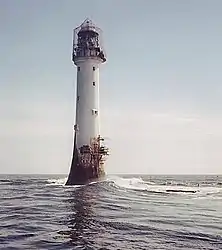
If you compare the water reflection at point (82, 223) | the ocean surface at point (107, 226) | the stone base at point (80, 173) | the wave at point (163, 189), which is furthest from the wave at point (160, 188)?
the ocean surface at point (107, 226)

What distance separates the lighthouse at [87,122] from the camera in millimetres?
54750

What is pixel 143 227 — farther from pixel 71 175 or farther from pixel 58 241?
pixel 71 175

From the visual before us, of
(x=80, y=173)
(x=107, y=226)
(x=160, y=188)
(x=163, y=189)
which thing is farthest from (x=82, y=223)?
(x=160, y=188)

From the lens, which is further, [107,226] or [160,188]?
[160,188]

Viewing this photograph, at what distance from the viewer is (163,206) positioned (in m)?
32.9

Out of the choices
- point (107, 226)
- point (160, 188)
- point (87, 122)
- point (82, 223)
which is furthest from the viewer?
point (160, 188)

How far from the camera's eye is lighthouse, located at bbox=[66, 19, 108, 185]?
2156 inches

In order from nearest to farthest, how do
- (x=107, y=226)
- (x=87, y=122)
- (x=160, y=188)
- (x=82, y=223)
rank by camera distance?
1. (x=107, y=226)
2. (x=82, y=223)
3. (x=87, y=122)
4. (x=160, y=188)

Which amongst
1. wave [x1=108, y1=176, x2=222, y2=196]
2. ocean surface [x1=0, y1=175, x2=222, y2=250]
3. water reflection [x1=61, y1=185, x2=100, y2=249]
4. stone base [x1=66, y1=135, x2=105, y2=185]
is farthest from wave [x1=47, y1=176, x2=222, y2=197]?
ocean surface [x1=0, y1=175, x2=222, y2=250]

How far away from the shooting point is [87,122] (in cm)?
5469

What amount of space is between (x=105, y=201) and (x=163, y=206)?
501cm

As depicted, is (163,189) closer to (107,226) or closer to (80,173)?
(80,173)

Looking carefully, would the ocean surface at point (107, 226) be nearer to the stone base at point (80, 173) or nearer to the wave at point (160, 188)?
the wave at point (160, 188)

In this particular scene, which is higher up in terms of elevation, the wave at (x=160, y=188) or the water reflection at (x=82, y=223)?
the wave at (x=160, y=188)
